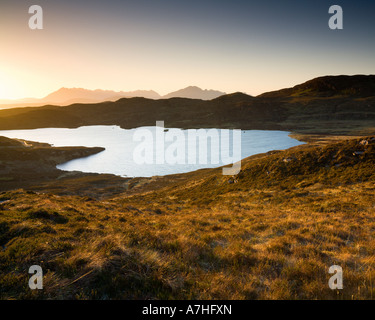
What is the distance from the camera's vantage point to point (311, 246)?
7000 millimetres

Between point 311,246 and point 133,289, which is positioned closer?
point 133,289

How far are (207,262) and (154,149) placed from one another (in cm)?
9854

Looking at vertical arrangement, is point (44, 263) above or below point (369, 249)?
above

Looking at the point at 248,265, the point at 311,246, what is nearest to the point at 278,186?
the point at 311,246

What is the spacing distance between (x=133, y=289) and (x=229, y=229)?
6.49 metres

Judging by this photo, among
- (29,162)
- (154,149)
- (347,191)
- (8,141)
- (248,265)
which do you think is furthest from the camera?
(154,149)

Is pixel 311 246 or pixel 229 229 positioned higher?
pixel 311 246

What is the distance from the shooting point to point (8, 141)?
249 feet
